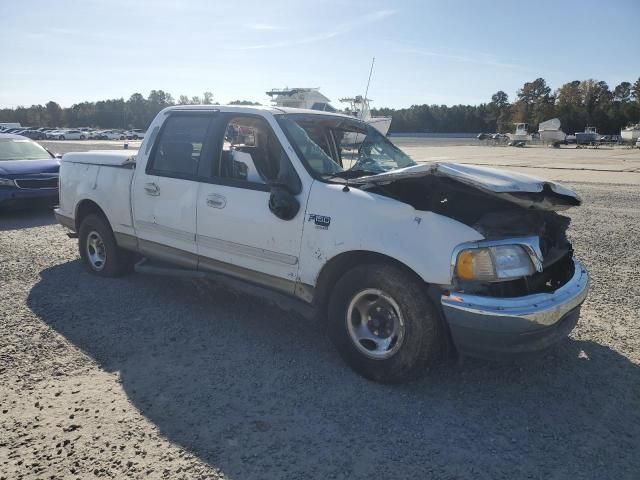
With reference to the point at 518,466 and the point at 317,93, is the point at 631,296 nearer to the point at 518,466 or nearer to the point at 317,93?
the point at 518,466

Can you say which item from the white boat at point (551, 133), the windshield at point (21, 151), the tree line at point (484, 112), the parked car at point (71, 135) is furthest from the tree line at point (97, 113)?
the windshield at point (21, 151)

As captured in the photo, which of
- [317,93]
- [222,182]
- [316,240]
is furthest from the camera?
[317,93]

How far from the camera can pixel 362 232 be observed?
329 cm

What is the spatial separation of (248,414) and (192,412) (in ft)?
1.14

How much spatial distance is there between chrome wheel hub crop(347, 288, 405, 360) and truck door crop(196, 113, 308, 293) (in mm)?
582

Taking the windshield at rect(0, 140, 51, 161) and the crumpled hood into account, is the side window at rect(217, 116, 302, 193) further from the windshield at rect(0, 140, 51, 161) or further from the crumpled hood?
the windshield at rect(0, 140, 51, 161)

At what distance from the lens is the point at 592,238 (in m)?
7.66

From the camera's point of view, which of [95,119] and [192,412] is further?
[95,119]

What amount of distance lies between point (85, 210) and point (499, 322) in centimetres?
477

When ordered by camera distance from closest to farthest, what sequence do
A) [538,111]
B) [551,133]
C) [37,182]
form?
[37,182] → [551,133] → [538,111]

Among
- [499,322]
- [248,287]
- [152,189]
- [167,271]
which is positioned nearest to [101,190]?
[152,189]

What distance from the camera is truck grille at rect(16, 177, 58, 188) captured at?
8953mm

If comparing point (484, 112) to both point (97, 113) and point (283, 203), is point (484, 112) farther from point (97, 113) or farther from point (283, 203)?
point (283, 203)

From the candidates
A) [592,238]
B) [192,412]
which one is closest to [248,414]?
[192,412]
